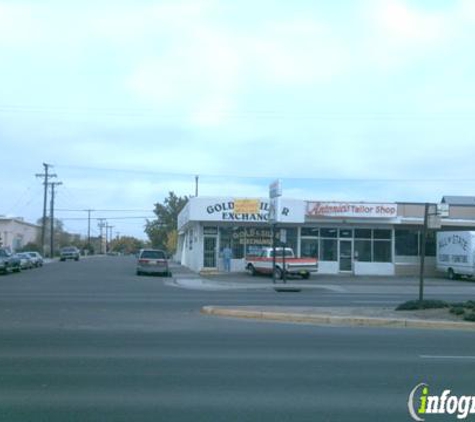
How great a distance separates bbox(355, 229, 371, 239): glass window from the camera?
44.2m

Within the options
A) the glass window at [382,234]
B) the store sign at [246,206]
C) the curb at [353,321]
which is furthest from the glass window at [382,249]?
the curb at [353,321]

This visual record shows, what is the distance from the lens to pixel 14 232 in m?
96.5

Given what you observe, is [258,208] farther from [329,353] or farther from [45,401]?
[45,401]

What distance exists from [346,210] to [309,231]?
3056mm

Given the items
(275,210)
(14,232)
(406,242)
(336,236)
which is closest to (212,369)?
(275,210)

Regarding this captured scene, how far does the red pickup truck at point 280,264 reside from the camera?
38031 millimetres

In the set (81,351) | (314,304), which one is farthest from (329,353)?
(314,304)

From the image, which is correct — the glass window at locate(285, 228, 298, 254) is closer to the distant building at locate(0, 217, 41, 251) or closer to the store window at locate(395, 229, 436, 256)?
the store window at locate(395, 229, 436, 256)

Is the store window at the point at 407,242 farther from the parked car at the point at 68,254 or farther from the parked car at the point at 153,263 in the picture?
the parked car at the point at 68,254

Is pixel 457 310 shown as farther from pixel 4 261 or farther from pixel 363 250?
pixel 4 261

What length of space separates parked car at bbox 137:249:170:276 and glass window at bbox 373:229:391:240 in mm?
14032

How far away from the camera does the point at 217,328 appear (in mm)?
14688

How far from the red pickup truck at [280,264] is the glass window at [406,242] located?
8.06 meters

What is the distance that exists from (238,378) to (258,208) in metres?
33.0
